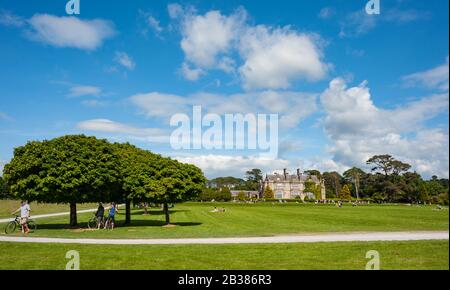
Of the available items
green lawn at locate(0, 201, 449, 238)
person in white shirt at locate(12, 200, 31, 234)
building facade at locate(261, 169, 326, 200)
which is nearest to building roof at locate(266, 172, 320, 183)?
building facade at locate(261, 169, 326, 200)

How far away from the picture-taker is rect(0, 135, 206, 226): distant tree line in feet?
82.6

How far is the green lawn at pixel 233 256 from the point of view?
12.4 metres

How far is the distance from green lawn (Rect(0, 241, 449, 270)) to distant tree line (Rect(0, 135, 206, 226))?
8.21 m

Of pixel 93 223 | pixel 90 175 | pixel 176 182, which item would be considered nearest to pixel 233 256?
pixel 176 182

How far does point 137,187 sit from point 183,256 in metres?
14.8

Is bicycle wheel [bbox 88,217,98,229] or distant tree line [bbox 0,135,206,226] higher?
distant tree line [bbox 0,135,206,226]

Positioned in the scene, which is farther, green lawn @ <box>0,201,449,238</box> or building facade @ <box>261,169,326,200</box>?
building facade @ <box>261,169,326,200</box>

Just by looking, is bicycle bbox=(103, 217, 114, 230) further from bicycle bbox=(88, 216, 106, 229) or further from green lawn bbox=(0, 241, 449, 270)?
green lawn bbox=(0, 241, 449, 270)

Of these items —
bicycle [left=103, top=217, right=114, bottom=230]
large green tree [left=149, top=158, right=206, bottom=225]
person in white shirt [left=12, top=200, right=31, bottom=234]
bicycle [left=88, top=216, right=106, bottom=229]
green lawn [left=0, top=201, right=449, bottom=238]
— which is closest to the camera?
green lawn [left=0, top=201, right=449, bottom=238]

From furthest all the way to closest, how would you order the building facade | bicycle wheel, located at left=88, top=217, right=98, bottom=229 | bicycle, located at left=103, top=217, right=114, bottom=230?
the building facade
bicycle wheel, located at left=88, top=217, right=98, bottom=229
bicycle, located at left=103, top=217, right=114, bottom=230

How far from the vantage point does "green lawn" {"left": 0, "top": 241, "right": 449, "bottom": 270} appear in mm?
12398

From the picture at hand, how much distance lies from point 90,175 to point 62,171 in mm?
1797
